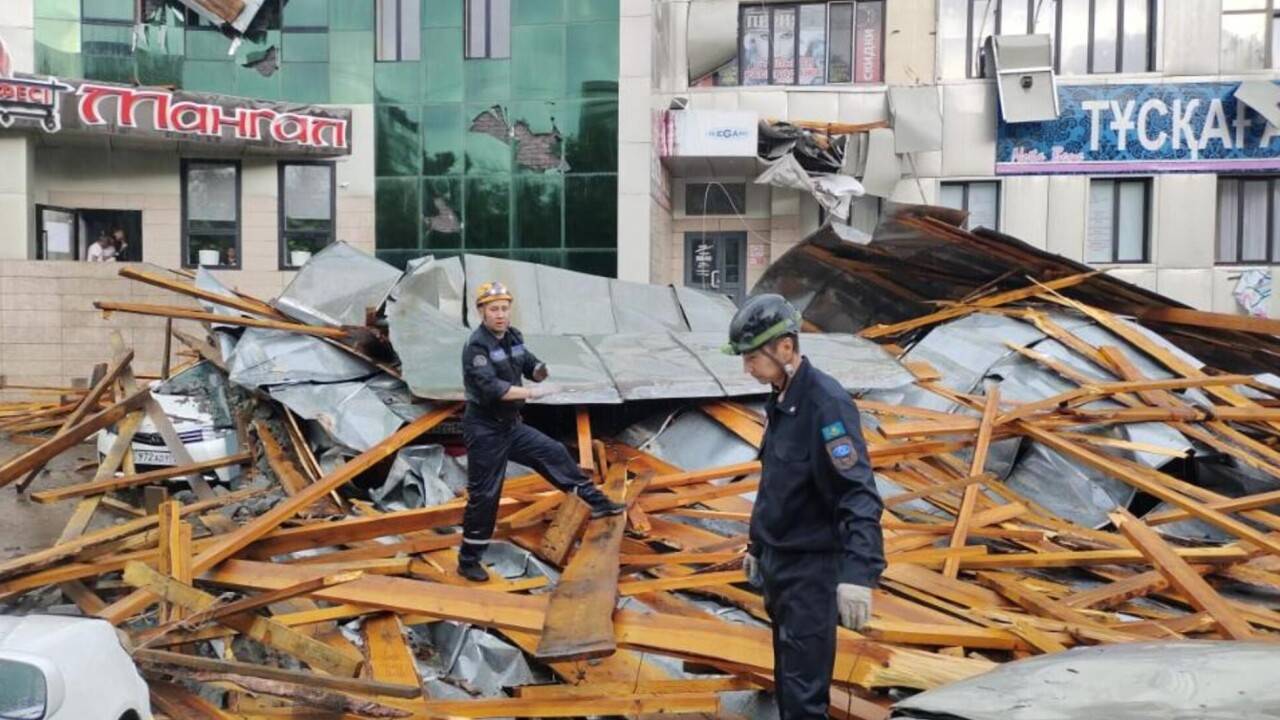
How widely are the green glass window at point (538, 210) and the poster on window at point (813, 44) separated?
5241 mm

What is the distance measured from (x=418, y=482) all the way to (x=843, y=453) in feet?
13.1

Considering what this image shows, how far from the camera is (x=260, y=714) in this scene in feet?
13.1

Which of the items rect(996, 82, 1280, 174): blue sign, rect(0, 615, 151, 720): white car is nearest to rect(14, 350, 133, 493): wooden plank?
rect(0, 615, 151, 720): white car

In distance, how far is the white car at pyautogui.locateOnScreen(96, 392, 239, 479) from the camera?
295 inches

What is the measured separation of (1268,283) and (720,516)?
15.6 meters

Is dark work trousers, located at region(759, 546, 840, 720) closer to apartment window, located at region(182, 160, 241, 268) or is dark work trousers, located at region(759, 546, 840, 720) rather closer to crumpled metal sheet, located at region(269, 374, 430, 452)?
crumpled metal sheet, located at region(269, 374, 430, 452)

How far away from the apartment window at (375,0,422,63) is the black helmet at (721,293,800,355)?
48.3 ft

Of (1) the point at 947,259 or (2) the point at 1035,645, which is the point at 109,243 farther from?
(2) the point at 1035,645

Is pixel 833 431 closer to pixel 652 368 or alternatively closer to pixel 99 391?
pixel 652 368

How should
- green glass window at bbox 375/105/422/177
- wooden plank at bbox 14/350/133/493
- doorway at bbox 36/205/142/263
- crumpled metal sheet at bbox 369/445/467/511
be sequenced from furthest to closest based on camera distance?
green glass window at bbox 375/105/422/177 < doorway at bbox 36/205/142/263 < wooden plank at bbox 14/350/133/493 < crumpled metal sheet at bbox 369/445/467/511

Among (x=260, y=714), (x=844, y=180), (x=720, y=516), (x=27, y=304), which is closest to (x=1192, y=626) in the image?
(x=720, y=516)

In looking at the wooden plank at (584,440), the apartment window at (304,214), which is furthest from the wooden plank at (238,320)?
the apartment window at (304,214)

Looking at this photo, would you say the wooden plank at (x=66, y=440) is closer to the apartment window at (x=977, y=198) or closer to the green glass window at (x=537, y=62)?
the green glass window at (x=537, y=62)

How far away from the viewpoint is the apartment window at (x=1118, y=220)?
1761 centimetres
